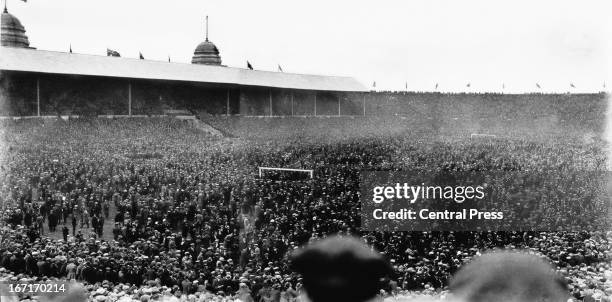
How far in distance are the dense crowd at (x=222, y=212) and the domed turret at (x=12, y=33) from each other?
49.7 ft

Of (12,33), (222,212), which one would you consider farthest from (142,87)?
(222,212)

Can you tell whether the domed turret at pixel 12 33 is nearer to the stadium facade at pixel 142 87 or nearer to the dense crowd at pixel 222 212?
the stadium facade at pixel 142 87

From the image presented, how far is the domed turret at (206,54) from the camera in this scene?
42094 mm

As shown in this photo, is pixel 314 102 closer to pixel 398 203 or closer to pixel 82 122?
pixel 82 122

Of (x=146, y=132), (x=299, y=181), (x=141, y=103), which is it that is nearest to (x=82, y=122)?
(x=146, y=132)

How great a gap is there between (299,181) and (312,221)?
9.87 feet

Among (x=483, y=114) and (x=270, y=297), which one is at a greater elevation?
(x=483, y=114)

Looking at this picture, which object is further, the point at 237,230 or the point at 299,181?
the point at 299,181

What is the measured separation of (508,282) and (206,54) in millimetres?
42455

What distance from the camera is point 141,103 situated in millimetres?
23547

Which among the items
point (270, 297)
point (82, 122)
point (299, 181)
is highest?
point (82, 122)

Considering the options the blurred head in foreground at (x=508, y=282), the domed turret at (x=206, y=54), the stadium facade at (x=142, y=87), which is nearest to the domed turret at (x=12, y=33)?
the stadium facade at (x=142, y=87)

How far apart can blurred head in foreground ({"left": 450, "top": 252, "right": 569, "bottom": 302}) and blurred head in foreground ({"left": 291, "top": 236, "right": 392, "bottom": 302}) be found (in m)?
0.25

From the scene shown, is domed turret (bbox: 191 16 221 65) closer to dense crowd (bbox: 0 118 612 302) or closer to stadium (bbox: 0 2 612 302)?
stadium (bbox: 0 2 612 302)
